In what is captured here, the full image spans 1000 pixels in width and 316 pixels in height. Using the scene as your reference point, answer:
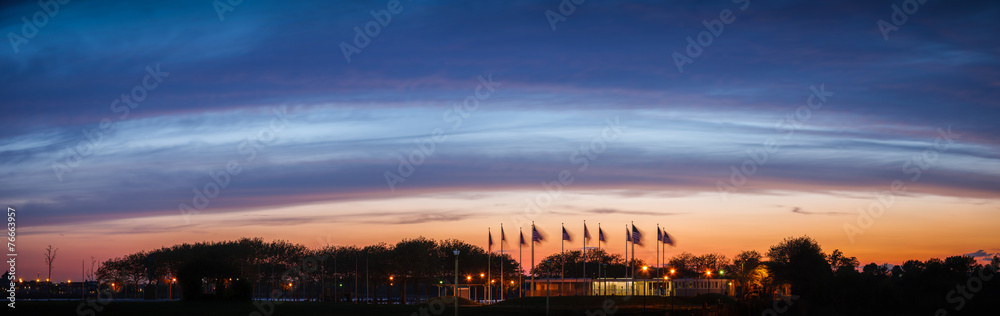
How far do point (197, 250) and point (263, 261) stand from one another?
15.9 meters

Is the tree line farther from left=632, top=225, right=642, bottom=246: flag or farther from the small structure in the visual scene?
left=632, top=225, right=642, bottom=246: flag

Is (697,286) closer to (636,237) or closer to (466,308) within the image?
(636,237)

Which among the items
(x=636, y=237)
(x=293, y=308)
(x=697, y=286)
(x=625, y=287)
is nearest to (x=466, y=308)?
(x=636, y=237)

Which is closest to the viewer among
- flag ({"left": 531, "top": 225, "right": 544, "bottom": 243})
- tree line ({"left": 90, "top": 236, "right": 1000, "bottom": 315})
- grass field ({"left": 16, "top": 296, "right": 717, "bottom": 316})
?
grass field ({"left": 16, "top": 296, "right": 717, "bottom": 316})

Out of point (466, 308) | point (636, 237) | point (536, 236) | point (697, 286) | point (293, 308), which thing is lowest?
point (697, 286)

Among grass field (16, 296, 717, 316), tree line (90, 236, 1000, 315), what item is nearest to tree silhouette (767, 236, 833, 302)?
tree line (90, 236, 1000, 315)

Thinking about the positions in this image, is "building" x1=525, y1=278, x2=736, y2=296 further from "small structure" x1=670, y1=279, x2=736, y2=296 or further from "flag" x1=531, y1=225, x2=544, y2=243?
"flag" x1=531, y1=225, x2=544, y2=243

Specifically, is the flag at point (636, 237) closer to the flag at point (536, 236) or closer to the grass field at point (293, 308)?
the grass field at point (293, 308)

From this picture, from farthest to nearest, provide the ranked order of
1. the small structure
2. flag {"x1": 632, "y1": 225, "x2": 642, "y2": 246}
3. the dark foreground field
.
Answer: the small structure → flag {"x1": 632, "y1": 225, "x2": 642, "y2": 246} → the dark foreground field

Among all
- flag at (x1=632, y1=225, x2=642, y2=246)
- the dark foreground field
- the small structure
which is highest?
flag at (x1=632, y1=225, x2=642, y2=246)

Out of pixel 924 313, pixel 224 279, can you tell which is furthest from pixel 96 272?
pixel 924 313

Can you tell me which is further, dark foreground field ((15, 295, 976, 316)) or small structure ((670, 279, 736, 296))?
small structure ((670, 279, 736, 296))

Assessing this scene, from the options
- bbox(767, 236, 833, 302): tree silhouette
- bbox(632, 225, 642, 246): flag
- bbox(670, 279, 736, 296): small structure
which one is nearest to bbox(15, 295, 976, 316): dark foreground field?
bbox(632, 225, 642, 246): flag

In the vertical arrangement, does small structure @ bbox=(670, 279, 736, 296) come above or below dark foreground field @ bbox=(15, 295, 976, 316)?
below
